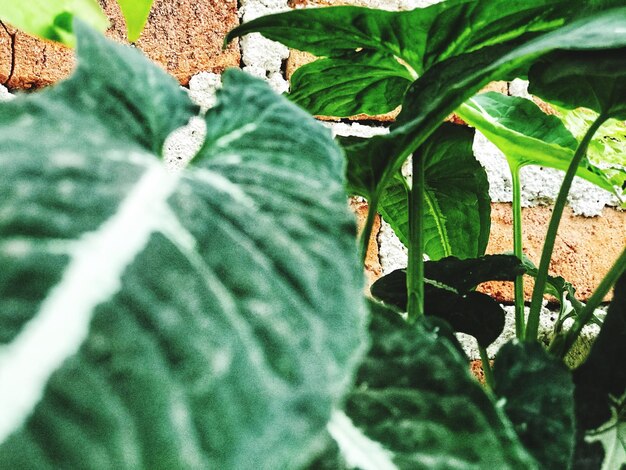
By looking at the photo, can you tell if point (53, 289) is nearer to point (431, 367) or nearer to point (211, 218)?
point (211, 218)

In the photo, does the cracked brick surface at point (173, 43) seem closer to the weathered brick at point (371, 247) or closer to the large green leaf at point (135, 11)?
the weathered brick at point (371, 247)

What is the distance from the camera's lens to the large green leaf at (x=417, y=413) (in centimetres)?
22

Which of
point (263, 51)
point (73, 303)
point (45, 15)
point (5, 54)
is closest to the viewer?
point (73, 303)

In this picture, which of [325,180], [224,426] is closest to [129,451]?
[224,426]

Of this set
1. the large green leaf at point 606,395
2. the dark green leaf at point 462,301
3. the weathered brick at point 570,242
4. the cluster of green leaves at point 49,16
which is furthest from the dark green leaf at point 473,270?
the weathered brick at point 570,242

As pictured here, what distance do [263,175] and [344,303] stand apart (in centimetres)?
7

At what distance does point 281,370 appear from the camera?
0.50 feet

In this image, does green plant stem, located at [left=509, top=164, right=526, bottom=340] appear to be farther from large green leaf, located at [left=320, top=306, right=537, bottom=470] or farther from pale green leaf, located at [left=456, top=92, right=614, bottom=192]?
large green leaf, located at [left=320, top=306, right=537, bottom=470]

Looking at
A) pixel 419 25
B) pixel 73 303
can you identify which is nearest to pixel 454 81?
pixel 419 25

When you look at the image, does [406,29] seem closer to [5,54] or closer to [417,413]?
[417,413]

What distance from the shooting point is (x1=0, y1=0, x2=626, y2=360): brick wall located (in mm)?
847

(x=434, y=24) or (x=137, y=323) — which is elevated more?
(x=434, y=24)

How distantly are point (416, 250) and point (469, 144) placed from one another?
212 millimetres

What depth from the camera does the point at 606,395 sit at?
1.11 feet
